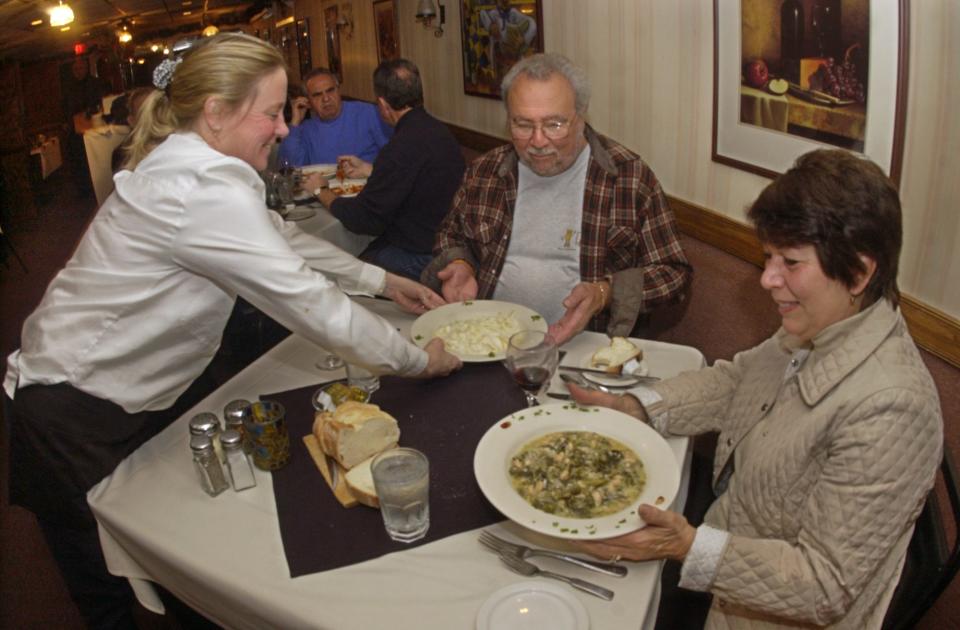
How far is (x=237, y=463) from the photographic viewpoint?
1.38 metres

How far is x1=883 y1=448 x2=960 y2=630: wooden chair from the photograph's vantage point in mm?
1163

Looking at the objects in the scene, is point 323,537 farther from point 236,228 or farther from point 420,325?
point 420,325

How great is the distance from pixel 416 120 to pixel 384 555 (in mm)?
2853

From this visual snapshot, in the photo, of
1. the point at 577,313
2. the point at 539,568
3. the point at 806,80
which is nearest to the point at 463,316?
the point at 577,313

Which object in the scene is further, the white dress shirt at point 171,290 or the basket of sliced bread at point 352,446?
the white dress shirt at point 171,290

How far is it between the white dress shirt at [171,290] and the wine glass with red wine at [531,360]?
0.28 metres

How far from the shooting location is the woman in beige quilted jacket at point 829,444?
3.51 ft

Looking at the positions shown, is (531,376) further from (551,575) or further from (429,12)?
(429,12)

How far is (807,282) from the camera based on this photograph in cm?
120

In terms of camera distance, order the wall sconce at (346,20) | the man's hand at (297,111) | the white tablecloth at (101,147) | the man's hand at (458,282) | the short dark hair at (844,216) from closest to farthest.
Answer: the short dark hair at (844,216) < the man's hand at (458,282) < the man's hand at (297,111) < the white tablecloth at (101,147) < the wall sconce at (346,20)

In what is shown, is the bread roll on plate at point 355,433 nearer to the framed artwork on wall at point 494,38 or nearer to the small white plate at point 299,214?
the small white plate at point 299,214

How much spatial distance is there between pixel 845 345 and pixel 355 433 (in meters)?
0.95

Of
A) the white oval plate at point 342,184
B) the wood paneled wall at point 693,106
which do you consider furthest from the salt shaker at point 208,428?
the white oval plate at point 342,184

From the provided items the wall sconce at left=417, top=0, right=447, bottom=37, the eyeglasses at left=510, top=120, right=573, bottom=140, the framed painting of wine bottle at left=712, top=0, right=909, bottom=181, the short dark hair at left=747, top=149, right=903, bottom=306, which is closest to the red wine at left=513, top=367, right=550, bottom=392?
the short dark hair at left=747, top=149, right=903, bottom=306
